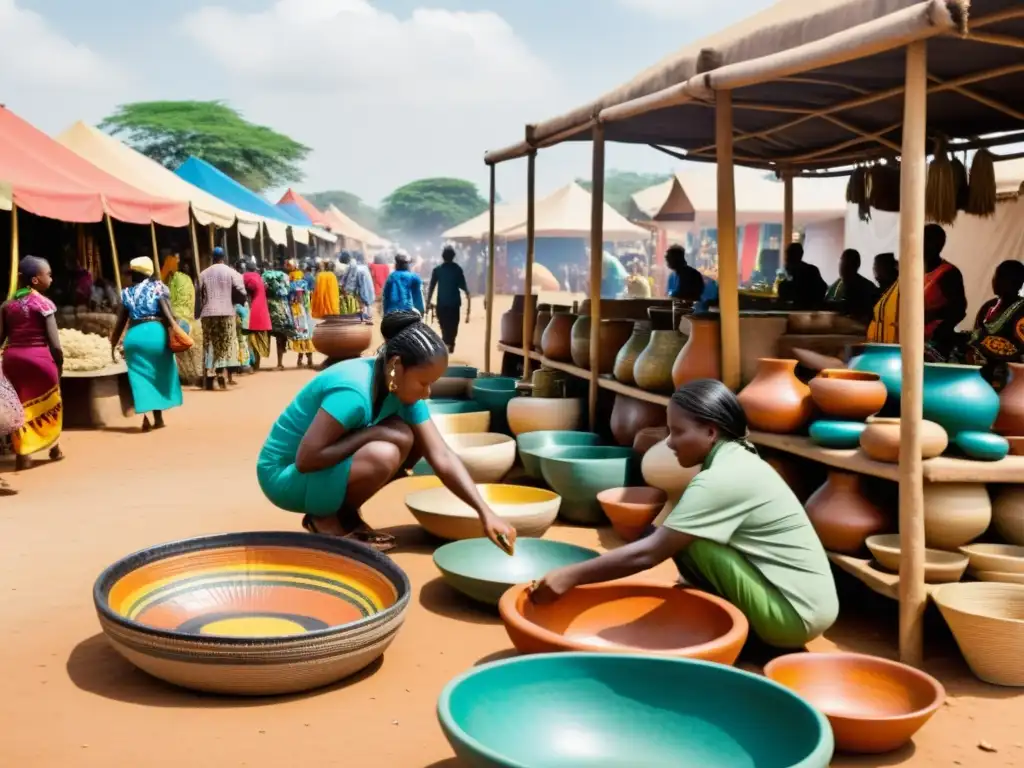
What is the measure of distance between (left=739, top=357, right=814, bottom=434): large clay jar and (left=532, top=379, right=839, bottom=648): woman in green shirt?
109 cm

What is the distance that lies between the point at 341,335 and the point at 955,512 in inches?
230

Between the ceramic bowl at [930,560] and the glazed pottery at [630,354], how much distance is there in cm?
232

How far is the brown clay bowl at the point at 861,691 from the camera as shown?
2736 millimetres

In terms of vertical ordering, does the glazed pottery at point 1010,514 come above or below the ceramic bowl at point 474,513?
above

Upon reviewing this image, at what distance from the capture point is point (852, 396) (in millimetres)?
3961

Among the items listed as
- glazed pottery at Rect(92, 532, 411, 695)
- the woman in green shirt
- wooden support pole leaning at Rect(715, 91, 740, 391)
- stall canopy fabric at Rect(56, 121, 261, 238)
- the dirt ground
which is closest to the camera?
the dirt ground

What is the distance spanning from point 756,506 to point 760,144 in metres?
5.64

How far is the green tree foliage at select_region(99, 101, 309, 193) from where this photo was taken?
4109 cm

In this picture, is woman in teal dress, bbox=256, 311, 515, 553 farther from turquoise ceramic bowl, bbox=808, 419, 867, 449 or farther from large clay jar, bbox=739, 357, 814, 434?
turquoise ceramic bowl, bbox=808, 419, 867, 449

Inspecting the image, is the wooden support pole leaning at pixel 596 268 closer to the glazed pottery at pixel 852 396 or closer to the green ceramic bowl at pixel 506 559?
the green ceramic bowl at pixel 506 559

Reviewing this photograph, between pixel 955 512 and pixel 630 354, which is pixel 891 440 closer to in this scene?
pixel 955 512

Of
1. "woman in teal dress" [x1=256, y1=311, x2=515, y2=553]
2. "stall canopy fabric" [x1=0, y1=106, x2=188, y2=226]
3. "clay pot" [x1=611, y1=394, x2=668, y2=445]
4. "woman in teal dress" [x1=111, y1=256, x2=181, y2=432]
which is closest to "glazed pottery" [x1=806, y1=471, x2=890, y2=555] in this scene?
"woman in teal dress" [x1=256, y1=311, x2=515, y2=553]

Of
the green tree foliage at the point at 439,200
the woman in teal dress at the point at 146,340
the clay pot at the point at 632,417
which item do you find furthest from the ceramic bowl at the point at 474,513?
the green tree foliage at the point at 439,200

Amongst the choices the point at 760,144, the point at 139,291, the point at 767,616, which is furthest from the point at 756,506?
the point at 139,291
